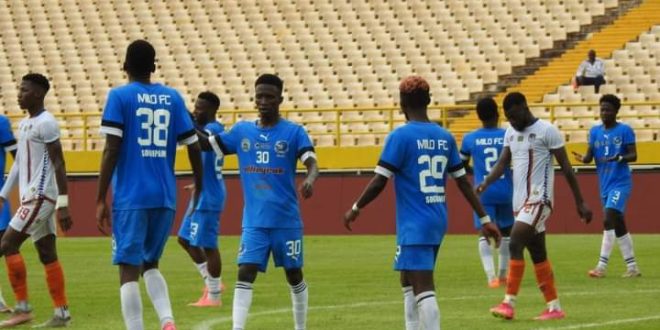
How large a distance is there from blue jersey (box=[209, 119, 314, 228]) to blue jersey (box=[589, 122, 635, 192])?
8030 millimetres

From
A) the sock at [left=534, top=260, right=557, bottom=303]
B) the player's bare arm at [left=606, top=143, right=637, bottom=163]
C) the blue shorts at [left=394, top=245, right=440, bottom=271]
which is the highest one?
the player's bare arm at [left=606, top=143, right=637, bottom=163]

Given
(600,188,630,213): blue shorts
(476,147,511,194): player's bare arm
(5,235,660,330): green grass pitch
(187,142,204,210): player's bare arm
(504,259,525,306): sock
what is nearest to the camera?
(187,142,204,210): player's bare arm

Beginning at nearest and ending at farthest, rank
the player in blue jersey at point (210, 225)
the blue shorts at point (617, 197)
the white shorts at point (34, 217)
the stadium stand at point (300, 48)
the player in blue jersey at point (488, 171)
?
the white shorts at point (34, 217), the player in blue jersey at point (210, 225), the player in blue jersey at point (488, 171), the blue shorts at point (617, 197), the stadium stand at point (300, 48)

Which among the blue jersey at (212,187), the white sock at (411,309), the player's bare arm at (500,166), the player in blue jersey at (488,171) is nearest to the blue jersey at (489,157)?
the player in blue jersey at (488,171)

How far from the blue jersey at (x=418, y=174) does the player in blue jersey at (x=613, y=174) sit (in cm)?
815

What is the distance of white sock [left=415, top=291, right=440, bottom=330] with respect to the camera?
1059 cm

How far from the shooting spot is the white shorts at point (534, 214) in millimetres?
13844

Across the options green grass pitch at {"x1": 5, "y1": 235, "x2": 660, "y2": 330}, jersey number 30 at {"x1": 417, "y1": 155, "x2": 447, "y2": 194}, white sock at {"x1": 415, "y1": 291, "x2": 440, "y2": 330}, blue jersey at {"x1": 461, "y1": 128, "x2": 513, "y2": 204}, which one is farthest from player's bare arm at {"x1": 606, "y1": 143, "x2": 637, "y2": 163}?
white sock at {"x1": 415, "y1": 291, "x2": 440, "y2": 330}

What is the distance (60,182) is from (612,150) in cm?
860

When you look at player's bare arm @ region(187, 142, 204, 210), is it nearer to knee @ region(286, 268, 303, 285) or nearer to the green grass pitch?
knee @ region(286, 268, 303, 285)

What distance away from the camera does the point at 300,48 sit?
132 feet

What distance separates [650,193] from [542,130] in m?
16.6

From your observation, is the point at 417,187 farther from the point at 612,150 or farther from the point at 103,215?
the point at 612,150

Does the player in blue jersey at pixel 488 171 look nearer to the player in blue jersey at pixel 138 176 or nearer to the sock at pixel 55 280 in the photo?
the sock at pixel 55 280
